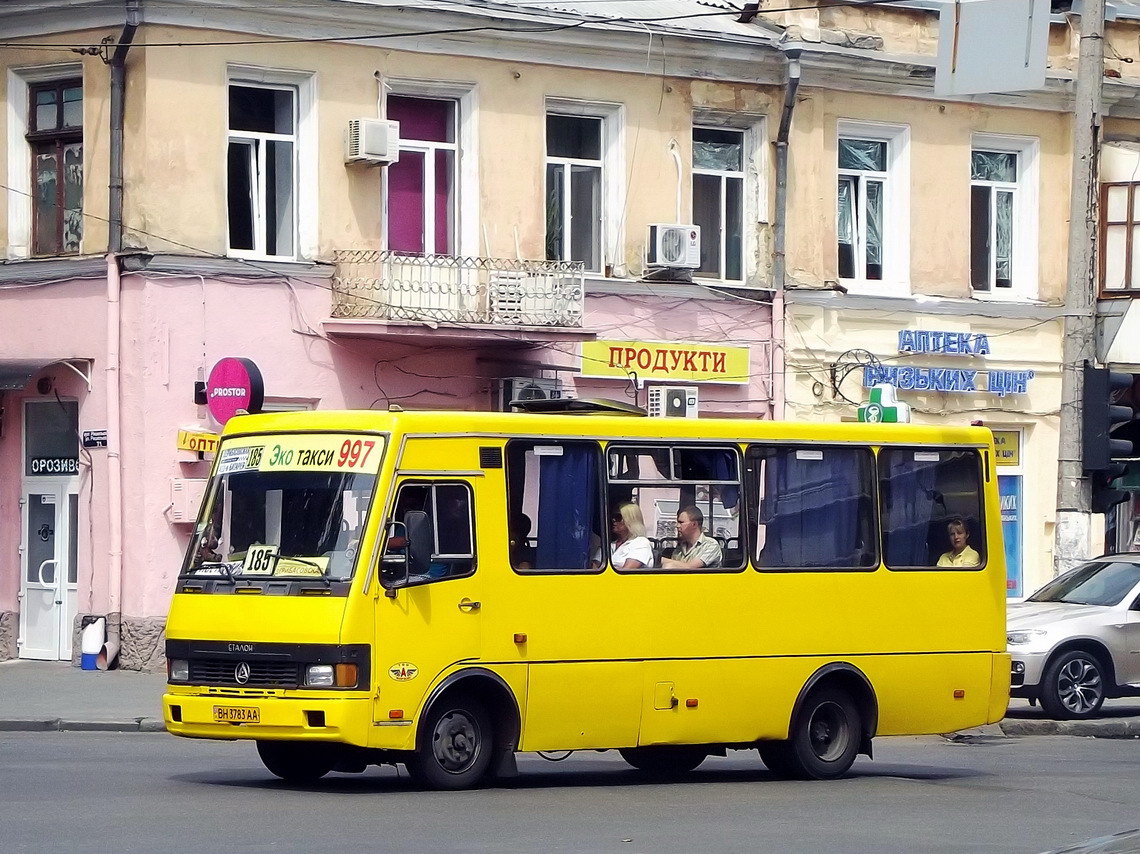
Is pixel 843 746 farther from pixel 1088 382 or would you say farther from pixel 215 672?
pixel 1088 382

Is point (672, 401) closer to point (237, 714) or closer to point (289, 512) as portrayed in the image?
point (289, 512)

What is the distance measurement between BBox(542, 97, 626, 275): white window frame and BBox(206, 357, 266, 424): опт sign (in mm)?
4851

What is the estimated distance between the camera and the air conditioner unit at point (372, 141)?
78.7 feet

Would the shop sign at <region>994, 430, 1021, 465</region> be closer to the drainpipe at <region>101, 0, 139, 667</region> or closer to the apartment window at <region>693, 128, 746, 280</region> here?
the apartment window at <region>693, 128, 746, 280</region>

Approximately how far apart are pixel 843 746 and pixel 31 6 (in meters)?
14.2

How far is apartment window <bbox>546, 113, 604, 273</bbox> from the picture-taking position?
26.1 metres

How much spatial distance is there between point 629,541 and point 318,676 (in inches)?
96.2

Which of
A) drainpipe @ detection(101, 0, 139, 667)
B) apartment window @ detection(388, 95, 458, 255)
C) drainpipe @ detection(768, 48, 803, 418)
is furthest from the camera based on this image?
drainpipe @ detection(768, 48, 803, 418)

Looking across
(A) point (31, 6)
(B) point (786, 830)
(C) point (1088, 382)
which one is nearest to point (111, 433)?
(A) point (31, 6)

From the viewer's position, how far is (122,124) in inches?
930

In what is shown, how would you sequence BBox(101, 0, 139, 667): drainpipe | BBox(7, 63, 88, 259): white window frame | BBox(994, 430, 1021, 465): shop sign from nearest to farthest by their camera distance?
BBox(101, 0, 139, 667): drainpipe, BBox(7, 63, 88, 259): white window frame, BBox(994, 430, 1021, 465): shop sign

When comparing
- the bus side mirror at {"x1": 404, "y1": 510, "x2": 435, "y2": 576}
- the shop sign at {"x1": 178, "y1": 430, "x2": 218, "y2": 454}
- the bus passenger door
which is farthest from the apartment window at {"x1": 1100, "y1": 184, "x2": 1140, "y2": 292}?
the bus side mirror at {"x1": 404, "y1": 510, "x2": 435, "y2": 576}

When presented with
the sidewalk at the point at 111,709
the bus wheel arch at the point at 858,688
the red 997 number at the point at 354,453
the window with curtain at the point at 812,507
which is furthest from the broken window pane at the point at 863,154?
the red 997 number at the point at 354,453

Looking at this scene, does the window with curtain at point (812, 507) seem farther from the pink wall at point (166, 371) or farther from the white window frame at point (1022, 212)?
the white window frame at point (1022, 212)
